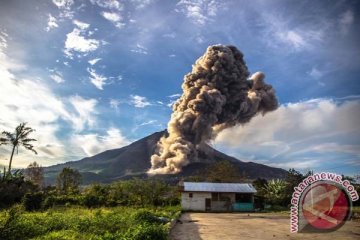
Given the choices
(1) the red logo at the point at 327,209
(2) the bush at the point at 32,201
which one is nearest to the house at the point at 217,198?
(1) the red logo at the point at 327,209

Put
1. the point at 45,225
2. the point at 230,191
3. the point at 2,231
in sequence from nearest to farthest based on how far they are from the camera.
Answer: the point at 2,231, the point at 45,225, the point at 230,191

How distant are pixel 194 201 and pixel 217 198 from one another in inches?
134

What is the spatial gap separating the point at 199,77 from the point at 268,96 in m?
20.7

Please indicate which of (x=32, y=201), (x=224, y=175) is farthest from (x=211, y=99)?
(x=32, y=201)

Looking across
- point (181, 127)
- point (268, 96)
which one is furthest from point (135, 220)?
point (268, 96)

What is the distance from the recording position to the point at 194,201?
154 ft

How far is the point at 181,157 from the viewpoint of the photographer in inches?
3944

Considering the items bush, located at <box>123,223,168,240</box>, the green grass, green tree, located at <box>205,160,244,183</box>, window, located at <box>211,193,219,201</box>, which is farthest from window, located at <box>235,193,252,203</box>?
bush, located at <box>123,223,168,240</box>

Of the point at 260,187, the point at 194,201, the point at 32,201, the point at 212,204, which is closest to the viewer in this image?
the point at 32,201

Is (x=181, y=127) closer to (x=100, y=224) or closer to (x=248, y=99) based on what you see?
(x=248, y=99)

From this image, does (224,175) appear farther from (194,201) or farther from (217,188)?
(194,201)

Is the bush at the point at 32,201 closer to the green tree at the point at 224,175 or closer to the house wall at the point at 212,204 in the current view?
the house wall at the point at 212,204

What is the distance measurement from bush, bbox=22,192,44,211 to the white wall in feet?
58.1

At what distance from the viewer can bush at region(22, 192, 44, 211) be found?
35.9 m
